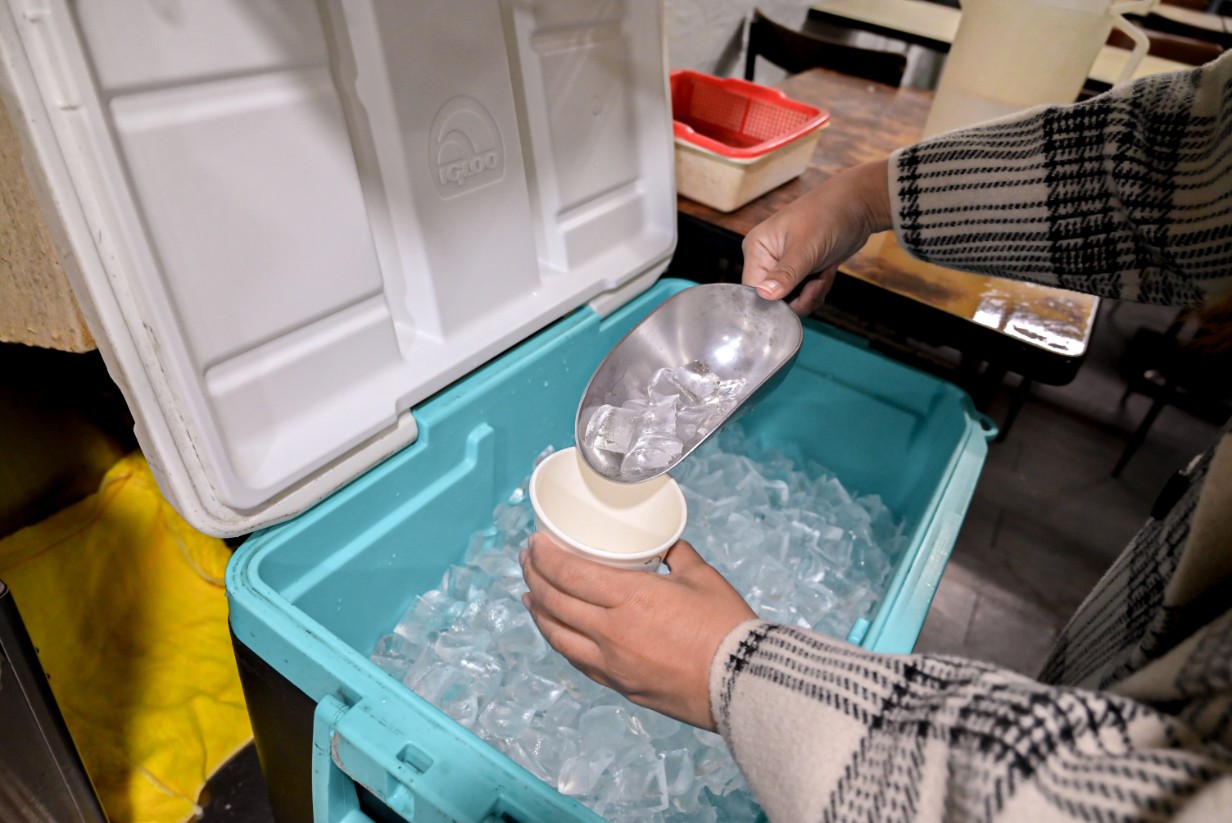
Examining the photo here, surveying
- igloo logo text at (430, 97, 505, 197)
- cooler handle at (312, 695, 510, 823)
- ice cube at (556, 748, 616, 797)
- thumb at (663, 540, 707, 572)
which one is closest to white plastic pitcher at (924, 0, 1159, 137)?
igloo logo text at (430, 97, 505, 197)

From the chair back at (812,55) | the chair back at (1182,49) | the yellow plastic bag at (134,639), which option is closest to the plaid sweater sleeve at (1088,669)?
the yellow plastic bag at (134,639)

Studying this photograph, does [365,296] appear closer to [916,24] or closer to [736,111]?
[736,111]

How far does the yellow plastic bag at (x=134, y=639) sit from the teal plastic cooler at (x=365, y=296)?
350 millimetres

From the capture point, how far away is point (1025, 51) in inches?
43.8

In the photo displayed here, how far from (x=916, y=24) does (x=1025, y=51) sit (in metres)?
1.23

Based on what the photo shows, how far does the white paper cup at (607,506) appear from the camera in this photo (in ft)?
2.64

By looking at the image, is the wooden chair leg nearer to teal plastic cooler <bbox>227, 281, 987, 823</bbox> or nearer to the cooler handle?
teal plastic cooler <bbox>227, 281, 987, 823</bbox>

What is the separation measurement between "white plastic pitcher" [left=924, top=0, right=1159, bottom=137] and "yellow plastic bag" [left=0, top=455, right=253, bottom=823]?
4.75 feet

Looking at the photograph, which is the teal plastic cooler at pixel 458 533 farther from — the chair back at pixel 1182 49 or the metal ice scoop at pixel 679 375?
the chair back at pixel 1182 49

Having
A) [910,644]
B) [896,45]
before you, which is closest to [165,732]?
[910,644]

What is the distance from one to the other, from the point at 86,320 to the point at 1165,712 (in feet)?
2.37

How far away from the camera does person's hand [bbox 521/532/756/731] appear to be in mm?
484

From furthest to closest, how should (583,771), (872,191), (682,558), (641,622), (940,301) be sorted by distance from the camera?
1. (940,301)
2. (872,191)
3. (583,771)
4. (682,558)
5. (641,622)

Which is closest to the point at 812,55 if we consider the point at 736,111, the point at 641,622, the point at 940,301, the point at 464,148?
the point at 736,111
